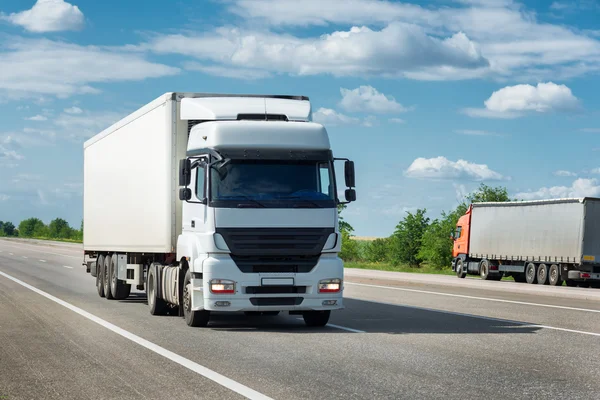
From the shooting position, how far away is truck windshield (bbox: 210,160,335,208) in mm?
13820

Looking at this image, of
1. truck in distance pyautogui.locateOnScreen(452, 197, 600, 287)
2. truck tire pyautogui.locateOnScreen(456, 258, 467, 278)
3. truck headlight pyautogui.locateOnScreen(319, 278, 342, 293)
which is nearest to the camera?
truck headlight pyautogui.locateOnScreen(319, 278, 342, 293)

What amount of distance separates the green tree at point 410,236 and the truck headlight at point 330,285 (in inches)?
2528

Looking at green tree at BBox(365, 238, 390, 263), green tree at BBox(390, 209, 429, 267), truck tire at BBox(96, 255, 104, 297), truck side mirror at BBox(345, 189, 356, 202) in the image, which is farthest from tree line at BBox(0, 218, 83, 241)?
truck side mirror at BBox(345, 189, 356, 202)

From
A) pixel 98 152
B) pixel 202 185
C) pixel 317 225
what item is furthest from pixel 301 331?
pixel 98 152

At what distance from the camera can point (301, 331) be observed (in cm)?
1422

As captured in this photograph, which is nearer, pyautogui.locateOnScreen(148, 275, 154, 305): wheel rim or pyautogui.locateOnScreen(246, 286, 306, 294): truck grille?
pyautogui.locateOnScreen(246, 286, 306, 294): truck grille

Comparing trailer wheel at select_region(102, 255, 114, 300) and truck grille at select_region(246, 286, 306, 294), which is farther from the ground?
truck grille at select_region(246, 286, 306, 294)

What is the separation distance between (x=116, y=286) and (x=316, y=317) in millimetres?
7407

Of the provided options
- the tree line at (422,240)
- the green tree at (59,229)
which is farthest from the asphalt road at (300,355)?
the green tree at (59,229)

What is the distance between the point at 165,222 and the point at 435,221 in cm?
6137

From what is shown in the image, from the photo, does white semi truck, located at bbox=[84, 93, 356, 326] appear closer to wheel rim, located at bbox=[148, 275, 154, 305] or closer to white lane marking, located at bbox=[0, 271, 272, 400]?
white lane marking, located at bbox=[0, 271, 272, 400]

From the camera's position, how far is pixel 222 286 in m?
13.7

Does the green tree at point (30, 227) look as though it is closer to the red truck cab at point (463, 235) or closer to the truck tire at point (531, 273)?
the red truck cab at point (463, 235)

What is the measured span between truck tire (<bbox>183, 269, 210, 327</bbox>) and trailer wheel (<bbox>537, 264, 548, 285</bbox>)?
25490 millimetres
